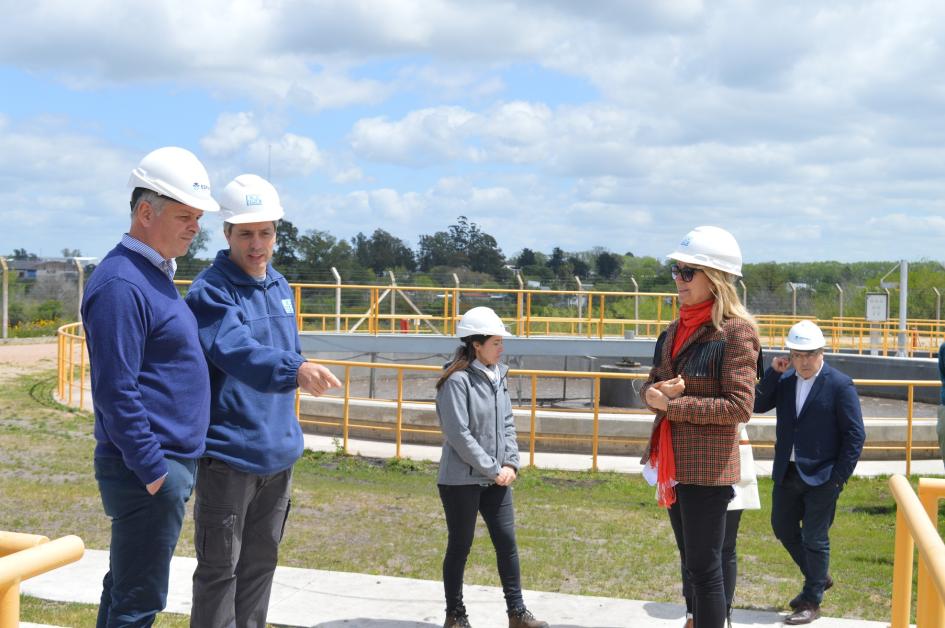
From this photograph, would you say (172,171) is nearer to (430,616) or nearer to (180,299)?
(180,299)

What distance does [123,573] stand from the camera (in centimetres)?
315

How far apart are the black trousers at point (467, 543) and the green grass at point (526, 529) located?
1.17m

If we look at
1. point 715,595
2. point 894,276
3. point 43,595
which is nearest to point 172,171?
point 715,595

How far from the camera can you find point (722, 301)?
3814 mm

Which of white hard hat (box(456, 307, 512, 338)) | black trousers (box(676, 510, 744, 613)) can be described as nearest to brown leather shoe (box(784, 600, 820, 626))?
black trousers (box(676, 510, 744, 613))

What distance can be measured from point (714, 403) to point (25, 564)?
248 centimetres

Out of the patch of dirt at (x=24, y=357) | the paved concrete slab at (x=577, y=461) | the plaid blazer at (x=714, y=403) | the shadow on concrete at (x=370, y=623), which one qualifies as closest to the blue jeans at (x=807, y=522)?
the plaid blazer at (x=714, y=403)

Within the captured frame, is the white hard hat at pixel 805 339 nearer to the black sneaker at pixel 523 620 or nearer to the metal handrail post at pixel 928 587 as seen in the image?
the metal handrail post at pixel 928 587

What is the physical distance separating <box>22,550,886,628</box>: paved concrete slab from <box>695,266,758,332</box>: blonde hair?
182 centimetres

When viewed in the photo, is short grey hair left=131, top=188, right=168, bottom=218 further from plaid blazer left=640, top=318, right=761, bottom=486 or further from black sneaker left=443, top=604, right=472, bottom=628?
black sneaker left=443, top=604, right=472, bottom=628

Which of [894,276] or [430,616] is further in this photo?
[894,276]

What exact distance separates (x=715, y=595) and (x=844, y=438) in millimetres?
1957

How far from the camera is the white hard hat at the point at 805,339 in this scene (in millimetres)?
5410

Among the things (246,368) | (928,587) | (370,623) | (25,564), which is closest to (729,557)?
(928,587)
